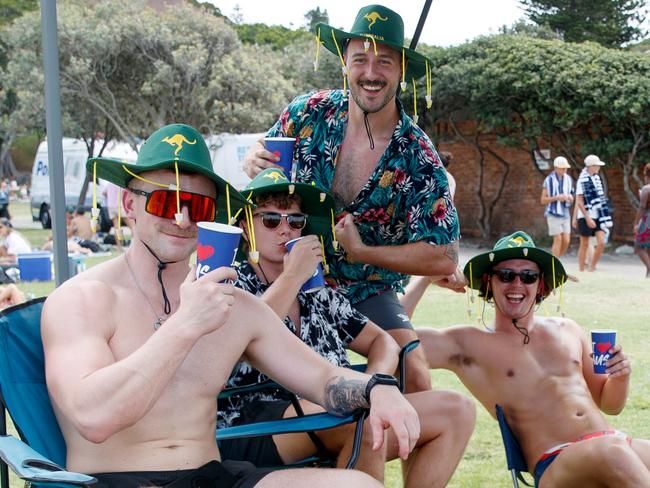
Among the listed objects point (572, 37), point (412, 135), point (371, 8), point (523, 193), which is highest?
point (572, 37)

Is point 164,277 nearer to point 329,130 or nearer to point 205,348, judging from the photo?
point 205,348

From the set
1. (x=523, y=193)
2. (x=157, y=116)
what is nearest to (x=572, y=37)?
(x=523, y=193)

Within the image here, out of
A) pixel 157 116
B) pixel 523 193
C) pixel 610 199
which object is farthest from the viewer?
pixel 157 116

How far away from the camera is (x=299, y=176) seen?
12.4ft

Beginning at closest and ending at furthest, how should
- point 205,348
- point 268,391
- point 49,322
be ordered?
point 49,322, point 205,348, point 268,391

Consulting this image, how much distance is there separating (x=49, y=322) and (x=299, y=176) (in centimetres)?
172

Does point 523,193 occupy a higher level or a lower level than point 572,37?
lower

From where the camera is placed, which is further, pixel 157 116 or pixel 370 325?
pixel 157 116

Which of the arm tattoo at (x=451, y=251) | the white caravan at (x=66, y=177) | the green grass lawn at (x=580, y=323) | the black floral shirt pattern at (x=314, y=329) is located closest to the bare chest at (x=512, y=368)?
the arm tattoo at (x=451, y=251)

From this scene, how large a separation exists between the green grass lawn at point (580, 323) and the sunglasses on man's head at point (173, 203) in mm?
2345

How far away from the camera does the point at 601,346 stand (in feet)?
10.9

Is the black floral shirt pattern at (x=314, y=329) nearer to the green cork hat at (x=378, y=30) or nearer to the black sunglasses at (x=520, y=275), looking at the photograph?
the black sunglasses at (x=520, y=275)


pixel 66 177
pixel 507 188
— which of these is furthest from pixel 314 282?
pixel 66 177

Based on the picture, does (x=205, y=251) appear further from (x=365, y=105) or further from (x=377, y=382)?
(x=365, y=105)
